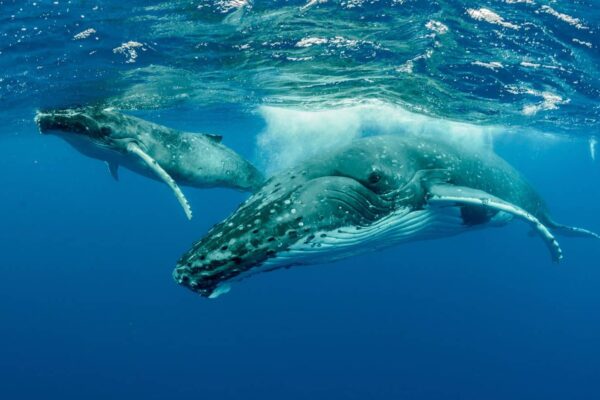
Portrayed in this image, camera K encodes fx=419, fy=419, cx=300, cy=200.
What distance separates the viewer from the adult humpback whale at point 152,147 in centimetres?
979

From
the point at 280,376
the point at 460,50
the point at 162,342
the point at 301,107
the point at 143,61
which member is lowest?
the point at 162,342

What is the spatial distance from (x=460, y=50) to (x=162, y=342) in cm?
3547

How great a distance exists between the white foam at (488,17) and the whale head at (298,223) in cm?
733

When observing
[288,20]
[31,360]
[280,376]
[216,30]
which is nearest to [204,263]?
[288,20]

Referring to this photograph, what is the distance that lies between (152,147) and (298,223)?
7.62 meters

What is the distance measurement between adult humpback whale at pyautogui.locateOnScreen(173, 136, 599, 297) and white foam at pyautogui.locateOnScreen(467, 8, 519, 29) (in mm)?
4531

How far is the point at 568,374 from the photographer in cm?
4241

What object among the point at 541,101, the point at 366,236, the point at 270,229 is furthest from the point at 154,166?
the point at 541,101

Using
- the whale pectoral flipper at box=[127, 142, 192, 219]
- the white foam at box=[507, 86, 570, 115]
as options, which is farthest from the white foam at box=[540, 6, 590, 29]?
the whale pectoral flipper at box=[127, 142, 192, 219]

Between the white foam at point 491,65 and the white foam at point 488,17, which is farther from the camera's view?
the white foam at point 491,65

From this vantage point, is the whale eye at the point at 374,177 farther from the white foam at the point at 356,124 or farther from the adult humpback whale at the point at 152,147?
the white foam at the point at 356,124

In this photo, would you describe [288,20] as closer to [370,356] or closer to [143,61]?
[143,61]

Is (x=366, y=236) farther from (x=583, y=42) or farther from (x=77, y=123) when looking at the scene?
(x=583, y=42)

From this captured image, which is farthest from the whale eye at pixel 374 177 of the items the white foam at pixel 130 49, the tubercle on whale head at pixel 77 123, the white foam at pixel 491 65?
the white foam at pixel 491 65
